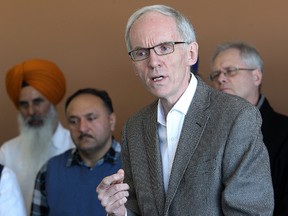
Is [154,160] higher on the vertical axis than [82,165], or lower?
higher

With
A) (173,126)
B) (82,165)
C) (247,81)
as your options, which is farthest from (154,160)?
(82,165)

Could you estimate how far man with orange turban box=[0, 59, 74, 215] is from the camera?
129 inches

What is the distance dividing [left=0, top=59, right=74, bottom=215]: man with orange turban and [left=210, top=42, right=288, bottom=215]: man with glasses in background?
3.33 ft

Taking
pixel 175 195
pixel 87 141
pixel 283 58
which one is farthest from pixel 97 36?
pixel 175 195

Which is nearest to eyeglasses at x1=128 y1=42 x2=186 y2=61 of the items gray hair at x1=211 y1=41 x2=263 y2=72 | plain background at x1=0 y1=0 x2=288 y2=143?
gray hair at x1=211 y1=41 x2=263 y2=72

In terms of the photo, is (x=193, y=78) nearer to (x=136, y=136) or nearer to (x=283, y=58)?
(x=136, y=136)

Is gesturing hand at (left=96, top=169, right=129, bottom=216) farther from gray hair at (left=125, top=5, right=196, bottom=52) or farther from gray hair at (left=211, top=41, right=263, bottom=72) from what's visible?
gray hair at (left=211, top=41, right=263, bottom=72)

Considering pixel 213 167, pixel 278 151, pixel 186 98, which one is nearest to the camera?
pixel 213 167

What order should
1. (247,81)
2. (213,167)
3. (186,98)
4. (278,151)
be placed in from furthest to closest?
(247,81)
(278,151)
(186,98)
(213,167)

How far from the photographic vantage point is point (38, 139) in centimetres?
335

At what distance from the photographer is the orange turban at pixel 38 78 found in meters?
3.27

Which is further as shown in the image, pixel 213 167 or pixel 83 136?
pixel 83 136

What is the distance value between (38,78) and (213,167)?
1969 millimetres

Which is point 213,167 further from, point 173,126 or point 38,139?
point 38,139
